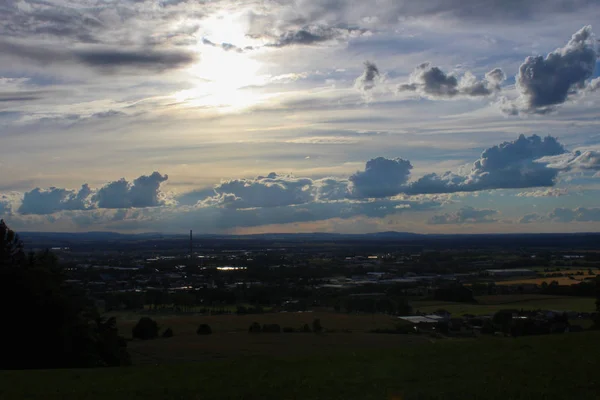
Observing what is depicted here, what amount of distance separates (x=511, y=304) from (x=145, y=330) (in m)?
37.4

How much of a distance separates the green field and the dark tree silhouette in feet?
115

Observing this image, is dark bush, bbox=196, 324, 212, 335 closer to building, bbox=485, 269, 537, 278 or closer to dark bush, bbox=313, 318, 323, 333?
dark bush, bbox=313, 318, 323, 333

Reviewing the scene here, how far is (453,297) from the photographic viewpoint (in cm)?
7394

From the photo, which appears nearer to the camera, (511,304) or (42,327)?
(42,327)

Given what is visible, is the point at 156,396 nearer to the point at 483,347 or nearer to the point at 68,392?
the point at 68,392

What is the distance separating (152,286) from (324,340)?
65.2 meters

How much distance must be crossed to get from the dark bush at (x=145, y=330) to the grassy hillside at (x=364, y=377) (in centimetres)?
2735

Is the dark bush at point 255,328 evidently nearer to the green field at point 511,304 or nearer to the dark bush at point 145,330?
the dark bush at point 145,330

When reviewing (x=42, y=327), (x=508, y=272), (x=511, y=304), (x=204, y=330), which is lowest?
(x=204, y=330)

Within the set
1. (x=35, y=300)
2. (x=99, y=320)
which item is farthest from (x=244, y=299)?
(x=35, y=300)

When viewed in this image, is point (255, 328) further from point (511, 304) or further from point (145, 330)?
point (511, 304)

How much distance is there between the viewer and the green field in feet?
189

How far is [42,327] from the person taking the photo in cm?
3139

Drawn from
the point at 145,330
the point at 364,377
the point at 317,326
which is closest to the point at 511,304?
the point at 317,326
